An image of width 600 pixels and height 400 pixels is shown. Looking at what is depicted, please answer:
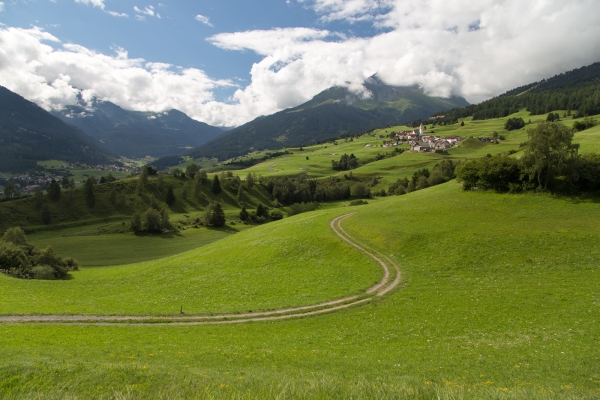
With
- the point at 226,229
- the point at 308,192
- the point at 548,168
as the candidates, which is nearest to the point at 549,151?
the point at 548,168

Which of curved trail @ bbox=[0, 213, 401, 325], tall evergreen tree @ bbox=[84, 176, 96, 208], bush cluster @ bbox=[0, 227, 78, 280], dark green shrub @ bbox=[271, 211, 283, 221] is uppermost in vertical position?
tall evergreen tree @ bbox=[84, 176, 96, 208]

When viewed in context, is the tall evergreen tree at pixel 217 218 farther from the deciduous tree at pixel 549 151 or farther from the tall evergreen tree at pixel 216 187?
the deciduous tree at pixel 549 151

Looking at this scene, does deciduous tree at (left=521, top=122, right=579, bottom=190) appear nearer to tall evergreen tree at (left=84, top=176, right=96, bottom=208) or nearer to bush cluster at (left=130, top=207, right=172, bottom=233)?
bush cluster at (left=130, top=207, right=172, bottom=233)

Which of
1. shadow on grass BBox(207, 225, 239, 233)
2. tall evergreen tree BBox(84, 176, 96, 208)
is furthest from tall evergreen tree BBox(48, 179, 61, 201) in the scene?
shadow on grass BBox(207, 225, 239, 233)

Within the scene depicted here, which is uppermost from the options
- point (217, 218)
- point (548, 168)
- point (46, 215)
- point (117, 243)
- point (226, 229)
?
point (46, 215)

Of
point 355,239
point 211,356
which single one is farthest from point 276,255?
point 211,356

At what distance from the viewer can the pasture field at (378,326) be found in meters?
12.0

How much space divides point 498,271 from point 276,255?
29.0 m

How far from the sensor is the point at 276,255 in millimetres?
46844

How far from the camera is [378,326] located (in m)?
25.8

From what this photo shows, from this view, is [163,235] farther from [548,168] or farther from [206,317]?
[548,168]

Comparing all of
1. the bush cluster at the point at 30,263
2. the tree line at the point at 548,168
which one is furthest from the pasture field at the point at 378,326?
the bush cluster at the point at 30,263

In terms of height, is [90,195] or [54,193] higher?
[54,193]

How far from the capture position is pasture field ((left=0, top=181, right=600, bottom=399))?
1198 cm
